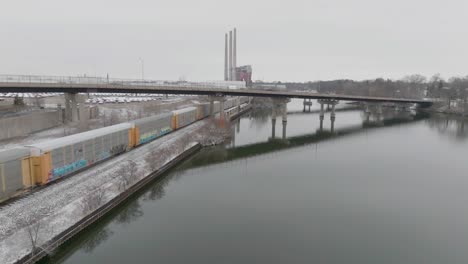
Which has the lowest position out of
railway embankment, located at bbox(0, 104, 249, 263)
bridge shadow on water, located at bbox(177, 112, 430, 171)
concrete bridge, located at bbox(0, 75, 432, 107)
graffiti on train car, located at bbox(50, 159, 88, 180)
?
bridge shadow on water, located at bbox(177, 112, 430, 171)

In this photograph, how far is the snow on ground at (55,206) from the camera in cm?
1443

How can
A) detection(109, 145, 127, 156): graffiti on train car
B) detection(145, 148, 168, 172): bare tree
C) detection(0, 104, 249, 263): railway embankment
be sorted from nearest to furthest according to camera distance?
detection(0, 104, 249, 263): railway embankment → detection(145, 148, 168, 172): bare tree → detection(109, 145, 127, 156): graffiti on train car

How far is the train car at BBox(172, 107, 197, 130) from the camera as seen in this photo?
4778 cm

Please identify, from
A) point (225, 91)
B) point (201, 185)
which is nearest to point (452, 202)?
point (201, 185)

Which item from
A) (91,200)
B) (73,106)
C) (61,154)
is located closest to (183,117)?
(73,106)

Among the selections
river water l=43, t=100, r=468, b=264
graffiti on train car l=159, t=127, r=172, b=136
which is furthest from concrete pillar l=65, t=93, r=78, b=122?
river water l=43, t=100, r=468, b=264

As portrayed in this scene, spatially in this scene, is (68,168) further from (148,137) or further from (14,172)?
(148,137)

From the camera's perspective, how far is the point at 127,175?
24.4 meters

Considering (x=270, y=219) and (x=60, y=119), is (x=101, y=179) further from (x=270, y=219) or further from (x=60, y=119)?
(x=60, y=119)

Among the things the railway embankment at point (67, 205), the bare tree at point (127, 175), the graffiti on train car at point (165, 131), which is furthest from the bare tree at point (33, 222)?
the graffiti on train car at point (165, 131)

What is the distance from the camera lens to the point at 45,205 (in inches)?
719

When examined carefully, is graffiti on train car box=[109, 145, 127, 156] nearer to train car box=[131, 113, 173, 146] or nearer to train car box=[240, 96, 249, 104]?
train car box=[131, 113, 173, 146]

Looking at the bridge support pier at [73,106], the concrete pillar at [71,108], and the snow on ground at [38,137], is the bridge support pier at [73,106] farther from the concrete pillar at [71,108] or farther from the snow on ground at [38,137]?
the snow on ground at [38,137]

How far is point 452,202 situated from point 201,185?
20.4 m
